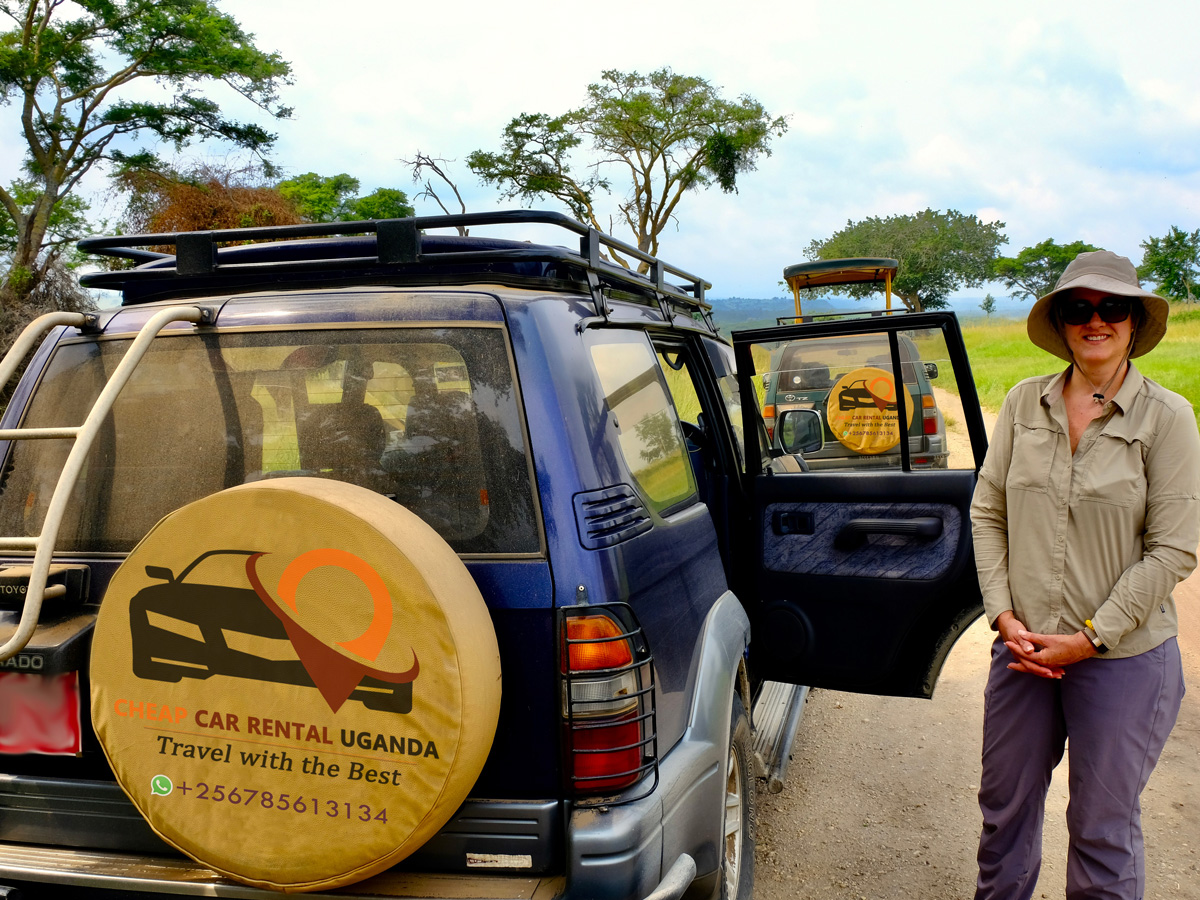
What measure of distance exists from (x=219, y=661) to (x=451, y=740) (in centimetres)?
50

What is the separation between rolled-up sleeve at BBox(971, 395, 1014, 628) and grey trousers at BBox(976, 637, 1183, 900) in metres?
0.17

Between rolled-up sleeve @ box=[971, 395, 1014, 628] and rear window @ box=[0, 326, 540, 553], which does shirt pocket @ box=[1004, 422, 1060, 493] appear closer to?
rolled-up sleeve @ box=[971, 395, 1014, 628]

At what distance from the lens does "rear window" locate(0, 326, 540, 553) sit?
2018 millimetres

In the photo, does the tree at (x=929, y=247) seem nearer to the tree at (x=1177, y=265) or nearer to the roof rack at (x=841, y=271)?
the tree at (x=1177, y=265)

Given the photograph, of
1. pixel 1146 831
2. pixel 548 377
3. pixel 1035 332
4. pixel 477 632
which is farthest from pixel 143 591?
pixel 1146 831

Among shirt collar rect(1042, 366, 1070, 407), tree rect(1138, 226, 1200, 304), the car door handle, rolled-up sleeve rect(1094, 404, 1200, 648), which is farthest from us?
tree rect(1138, 226, 1200, 304)

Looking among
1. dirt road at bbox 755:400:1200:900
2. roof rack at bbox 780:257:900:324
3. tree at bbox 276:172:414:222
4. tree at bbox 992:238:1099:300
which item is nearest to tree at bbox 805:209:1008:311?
tree at bbox 992:238:1099:300

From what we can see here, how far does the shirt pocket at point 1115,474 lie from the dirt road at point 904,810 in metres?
1.51

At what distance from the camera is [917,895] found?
120 inches

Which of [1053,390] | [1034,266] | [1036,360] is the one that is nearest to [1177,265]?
[1034,266]

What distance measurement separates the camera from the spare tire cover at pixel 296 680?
1.76 meters

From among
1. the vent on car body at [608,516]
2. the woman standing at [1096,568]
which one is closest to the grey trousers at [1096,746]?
the woman standing at [1096,568]

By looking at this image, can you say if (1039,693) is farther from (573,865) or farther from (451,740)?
(451,740)

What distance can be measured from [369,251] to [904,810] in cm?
286
